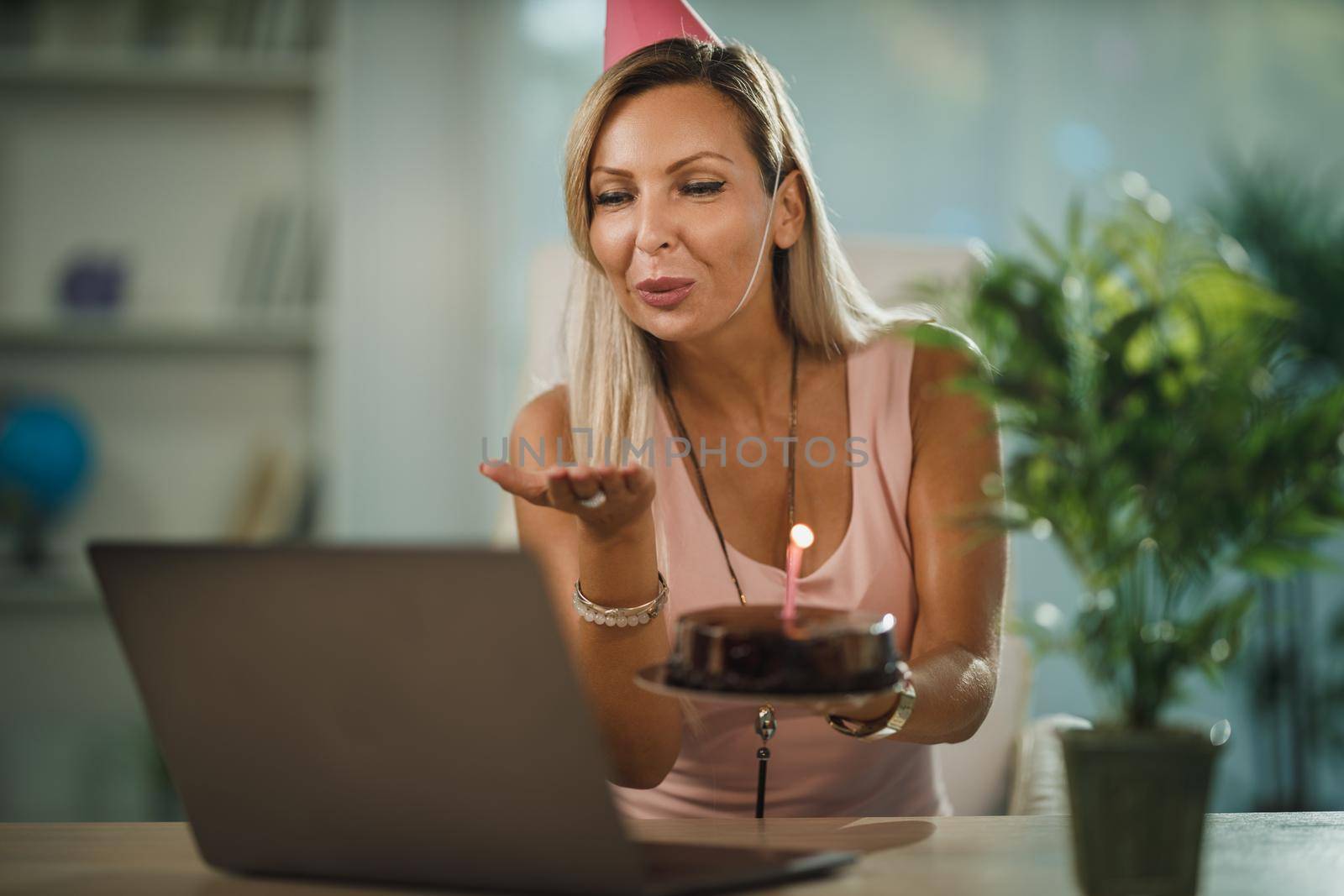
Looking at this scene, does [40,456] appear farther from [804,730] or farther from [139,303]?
[804,730]

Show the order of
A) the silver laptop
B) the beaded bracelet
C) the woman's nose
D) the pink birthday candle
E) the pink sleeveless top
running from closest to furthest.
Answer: the silver laptop
the pink birthday candle
the beaded bracelet
the woman's nose
the pink sleeveless top

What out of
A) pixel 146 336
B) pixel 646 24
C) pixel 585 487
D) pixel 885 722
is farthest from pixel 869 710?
pixel 146 336

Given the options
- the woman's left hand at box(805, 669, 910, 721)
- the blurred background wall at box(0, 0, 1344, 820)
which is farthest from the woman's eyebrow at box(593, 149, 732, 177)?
the blurred background wall at box(0, 0, 1344, 820)

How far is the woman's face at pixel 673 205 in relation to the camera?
54.9 inches

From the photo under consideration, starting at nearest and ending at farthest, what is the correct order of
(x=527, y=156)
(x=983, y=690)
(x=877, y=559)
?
(x=983, y=690) → (x=877, y=559) → (x=527, y=156)

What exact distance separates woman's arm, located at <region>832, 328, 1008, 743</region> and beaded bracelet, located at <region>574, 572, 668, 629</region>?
25 cm

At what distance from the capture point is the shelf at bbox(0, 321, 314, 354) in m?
2.99

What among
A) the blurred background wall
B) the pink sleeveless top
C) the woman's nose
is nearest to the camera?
the woman's nose

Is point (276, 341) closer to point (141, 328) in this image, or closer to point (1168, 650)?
point (141, 328)

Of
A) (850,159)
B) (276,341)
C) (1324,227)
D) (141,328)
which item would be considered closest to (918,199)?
(850,159)

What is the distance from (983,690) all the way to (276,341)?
214cm

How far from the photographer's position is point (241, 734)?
79cm

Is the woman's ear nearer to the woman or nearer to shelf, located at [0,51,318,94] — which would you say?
the woman

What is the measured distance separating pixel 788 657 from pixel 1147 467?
22cm
